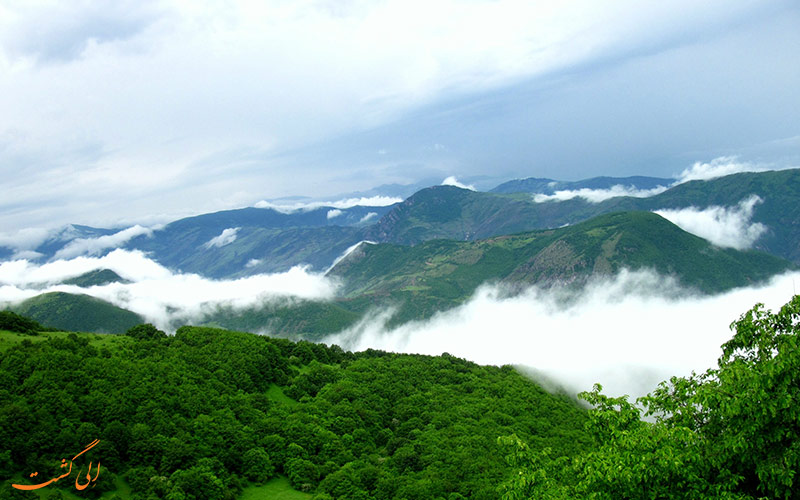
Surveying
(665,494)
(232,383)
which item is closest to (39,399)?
(232,383)

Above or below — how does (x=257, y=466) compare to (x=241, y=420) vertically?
below

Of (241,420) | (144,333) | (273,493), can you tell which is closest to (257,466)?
(273,493)

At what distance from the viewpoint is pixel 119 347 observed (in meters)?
81.1

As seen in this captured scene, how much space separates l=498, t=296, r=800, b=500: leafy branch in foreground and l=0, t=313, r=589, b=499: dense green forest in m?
42.5

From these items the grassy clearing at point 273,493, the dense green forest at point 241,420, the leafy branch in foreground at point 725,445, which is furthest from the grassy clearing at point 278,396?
the leafy branch in foreground at point 725,445

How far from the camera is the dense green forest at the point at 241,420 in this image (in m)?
53.4

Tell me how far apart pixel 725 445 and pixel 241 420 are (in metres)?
71.1

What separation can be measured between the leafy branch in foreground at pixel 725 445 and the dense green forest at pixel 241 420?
4250 centimetres

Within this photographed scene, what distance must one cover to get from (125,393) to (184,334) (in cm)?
3514

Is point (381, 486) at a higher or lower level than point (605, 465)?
lower

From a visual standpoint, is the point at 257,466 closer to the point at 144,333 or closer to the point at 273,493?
the point at 273,493

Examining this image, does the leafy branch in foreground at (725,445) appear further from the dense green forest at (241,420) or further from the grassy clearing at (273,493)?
the grassy clearing at (273,493)

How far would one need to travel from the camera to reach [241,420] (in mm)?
73188

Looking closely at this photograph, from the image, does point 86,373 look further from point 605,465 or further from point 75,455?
point 605,465
